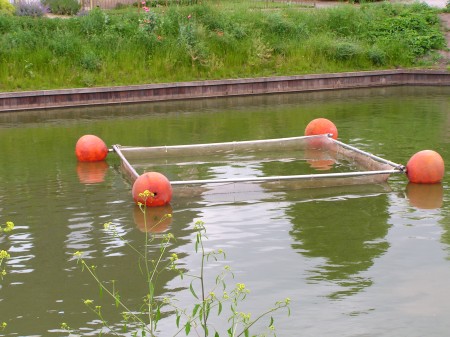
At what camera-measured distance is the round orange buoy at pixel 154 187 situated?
10.9 m

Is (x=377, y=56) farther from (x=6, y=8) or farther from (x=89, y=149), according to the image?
(x=89, y=149)

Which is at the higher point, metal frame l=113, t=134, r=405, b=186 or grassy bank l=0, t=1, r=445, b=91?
grassy bank l=0, t=1, r=445, b=91

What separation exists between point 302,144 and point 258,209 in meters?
3.69

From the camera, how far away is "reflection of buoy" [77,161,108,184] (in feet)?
42.8

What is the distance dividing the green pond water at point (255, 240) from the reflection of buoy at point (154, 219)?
55 mm

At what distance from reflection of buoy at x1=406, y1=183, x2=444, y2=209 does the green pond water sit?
0.09ft

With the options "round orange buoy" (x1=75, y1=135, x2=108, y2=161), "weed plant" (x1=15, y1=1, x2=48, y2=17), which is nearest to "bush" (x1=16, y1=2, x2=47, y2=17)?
"weed plant" (x1=15, y1=1, x2=48, y2=17)

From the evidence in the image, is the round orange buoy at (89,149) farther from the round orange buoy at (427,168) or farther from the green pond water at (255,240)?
the round orange buoy at (427,168)

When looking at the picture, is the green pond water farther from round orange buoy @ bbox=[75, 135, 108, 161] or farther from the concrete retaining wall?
the concrete retaining wall

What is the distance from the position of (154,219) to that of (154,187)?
1.22ft

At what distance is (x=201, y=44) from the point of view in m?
22.3

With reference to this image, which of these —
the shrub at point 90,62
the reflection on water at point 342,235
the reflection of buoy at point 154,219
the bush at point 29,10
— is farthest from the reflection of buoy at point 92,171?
the bush at point 29,10

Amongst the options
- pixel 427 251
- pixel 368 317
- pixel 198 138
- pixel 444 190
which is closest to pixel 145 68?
pixel 198 138

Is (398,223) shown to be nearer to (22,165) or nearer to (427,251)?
(427,251)
